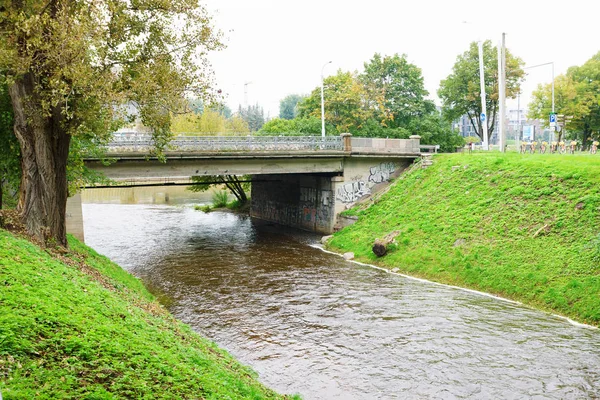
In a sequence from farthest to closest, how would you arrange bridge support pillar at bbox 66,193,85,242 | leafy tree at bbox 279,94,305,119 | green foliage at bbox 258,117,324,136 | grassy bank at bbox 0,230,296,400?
leafy tree at bbox 279,94,305,119 → green foliage at bbox 258,117,324,136 → bridge support pillar at bbox 66,193,85,242 → grassy bank at bbox 0,230,296,400

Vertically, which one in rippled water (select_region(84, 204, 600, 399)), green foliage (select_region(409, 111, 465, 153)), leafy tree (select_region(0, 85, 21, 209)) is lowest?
rippled water (select_region(84, 204, 600, 399))

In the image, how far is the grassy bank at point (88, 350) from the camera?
24.7ft

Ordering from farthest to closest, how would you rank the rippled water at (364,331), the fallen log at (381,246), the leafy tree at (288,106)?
the leafy tree at (288,106) < the fallen log at (381,246) < the rippled water at (364,331)

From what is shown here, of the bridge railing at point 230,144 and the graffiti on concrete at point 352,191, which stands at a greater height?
the bridge railing at point 230,144

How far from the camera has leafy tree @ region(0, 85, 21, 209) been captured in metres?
18.5

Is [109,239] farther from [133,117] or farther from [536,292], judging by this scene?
[536,292]

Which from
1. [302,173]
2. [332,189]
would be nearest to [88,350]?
[302,173]

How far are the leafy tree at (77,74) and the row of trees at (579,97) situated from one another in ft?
162

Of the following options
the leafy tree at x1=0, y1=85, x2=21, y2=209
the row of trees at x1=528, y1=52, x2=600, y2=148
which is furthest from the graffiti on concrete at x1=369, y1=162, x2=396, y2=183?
the row of trees at x1=528, y1=52, x2=600, y2=148

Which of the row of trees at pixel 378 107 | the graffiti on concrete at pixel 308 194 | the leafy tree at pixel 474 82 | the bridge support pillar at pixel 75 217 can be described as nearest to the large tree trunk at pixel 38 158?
the bridge support pillar at pixel 75 217

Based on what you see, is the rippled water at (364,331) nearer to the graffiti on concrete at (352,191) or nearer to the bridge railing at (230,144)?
the bridge railing at (230,144)

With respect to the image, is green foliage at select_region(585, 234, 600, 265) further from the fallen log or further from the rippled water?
the fallen log

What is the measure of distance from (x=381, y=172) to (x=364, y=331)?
23016 mm

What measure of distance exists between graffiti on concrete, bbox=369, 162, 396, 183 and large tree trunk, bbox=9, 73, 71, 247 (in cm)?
2541
